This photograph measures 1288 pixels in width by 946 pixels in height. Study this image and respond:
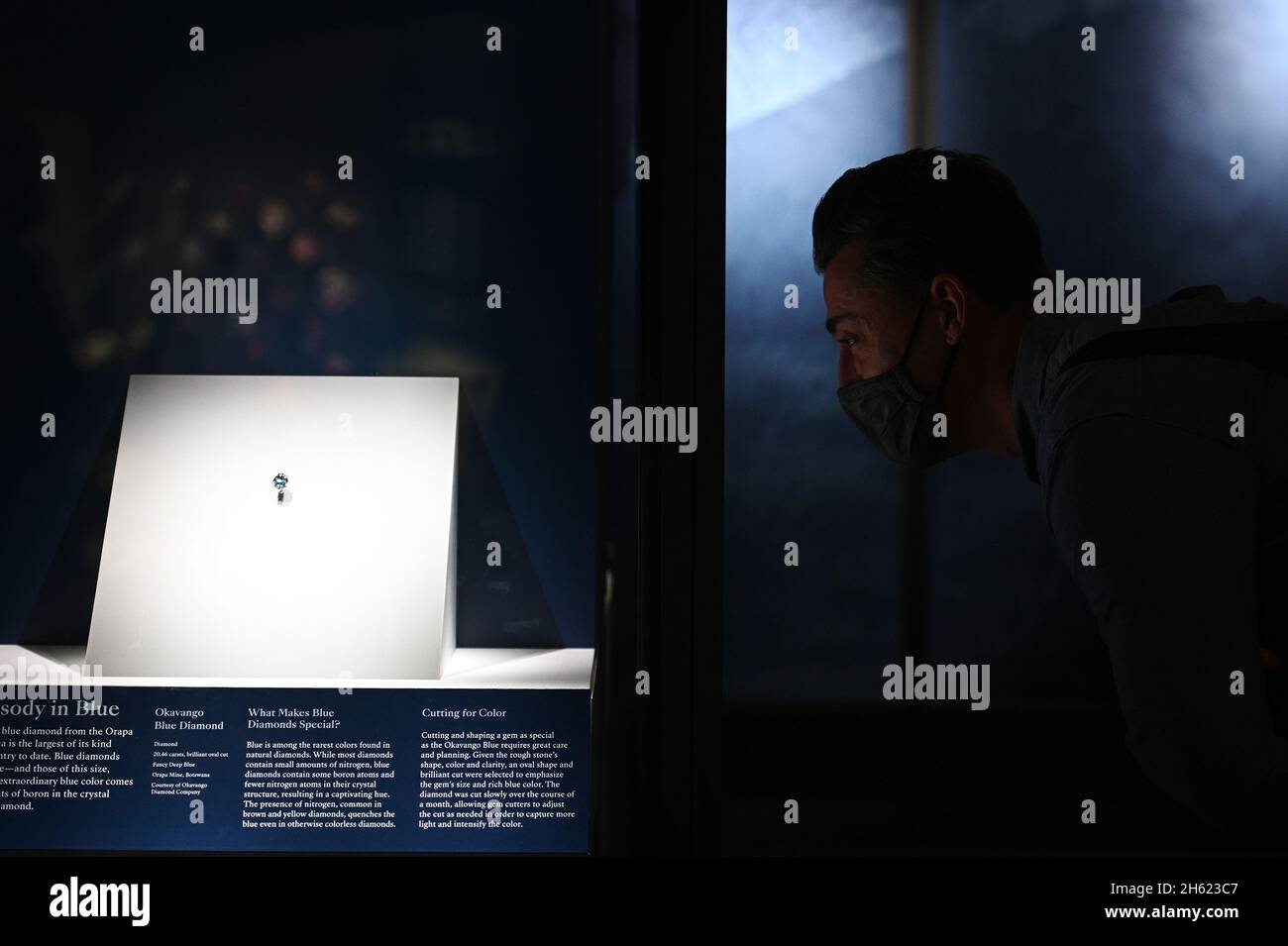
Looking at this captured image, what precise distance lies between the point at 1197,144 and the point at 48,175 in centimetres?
197

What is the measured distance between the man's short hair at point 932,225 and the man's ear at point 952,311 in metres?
0.02

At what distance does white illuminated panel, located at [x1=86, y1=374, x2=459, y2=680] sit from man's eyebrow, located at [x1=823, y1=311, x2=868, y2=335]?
2.26ft

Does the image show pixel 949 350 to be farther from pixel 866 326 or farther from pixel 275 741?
pixel 275 741

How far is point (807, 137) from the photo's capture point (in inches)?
68.4

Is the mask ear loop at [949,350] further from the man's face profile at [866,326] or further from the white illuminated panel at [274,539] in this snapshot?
the white illuminated panel at [274,539]

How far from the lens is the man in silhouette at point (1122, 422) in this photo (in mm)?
1633

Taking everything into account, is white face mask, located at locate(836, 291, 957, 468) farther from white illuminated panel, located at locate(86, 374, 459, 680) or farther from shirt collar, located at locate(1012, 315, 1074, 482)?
white illuminated panel, located at locate(86, 374, 459, 680)

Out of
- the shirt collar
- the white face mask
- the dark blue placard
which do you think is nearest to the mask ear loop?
the white face mask

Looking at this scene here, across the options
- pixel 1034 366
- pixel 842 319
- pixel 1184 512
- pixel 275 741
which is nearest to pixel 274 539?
pixel 275 741

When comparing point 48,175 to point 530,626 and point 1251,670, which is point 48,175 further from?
point 1251,670

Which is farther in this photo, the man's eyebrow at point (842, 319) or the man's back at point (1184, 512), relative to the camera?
the man's eyebrow at point (842, 319)

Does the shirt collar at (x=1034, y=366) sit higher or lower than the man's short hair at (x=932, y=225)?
lower

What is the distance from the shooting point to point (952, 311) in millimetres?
1732

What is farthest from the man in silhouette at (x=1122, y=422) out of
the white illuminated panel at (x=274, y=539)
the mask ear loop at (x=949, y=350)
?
the white illuminated panel at (x=274, y=539)
